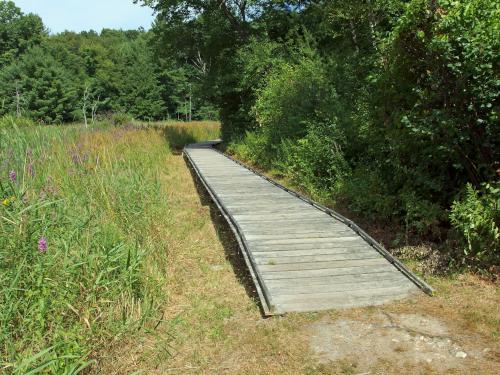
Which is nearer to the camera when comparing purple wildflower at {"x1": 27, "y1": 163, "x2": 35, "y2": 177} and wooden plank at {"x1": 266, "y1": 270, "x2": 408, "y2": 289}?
wooden plank at {"x1": 266, "y1": 270, "x2": 408, "y2": 289}

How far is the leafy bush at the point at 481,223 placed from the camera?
4.21m

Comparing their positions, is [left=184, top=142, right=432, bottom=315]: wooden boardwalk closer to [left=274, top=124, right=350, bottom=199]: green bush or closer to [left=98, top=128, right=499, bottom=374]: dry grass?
[left=98, top=128, right=499, bottom=374]: dry grass

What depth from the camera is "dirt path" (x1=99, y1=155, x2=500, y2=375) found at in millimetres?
3055

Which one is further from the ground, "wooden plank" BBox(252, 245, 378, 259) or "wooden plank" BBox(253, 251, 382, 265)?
"wooden plank" BBox(252, 245, 378, 259)

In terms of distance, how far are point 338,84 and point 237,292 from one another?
752 centimetres

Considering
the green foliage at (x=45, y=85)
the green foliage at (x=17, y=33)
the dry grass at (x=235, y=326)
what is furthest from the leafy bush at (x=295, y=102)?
the green foliage at (x=17, y=33)

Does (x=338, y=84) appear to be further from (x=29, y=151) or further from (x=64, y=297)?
(x=64, y=297)

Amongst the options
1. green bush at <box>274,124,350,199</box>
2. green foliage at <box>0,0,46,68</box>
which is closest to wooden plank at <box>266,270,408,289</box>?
green bush at <box>274,124,350,199</box>

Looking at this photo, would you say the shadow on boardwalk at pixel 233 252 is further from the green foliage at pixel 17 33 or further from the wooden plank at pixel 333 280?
the green foliage at pixel 17 33

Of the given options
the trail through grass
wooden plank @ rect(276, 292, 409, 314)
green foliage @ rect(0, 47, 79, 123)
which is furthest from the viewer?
green foliage @ rect(0, 47, 79, 123)

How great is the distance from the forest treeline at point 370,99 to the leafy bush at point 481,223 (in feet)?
0.04

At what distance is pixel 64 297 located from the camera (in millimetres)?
3021

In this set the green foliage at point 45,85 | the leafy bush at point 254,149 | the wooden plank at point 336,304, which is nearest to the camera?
the wooden plank at point 336,304

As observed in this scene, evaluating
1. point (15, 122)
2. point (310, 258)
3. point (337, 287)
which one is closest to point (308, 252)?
point (310, 258)
